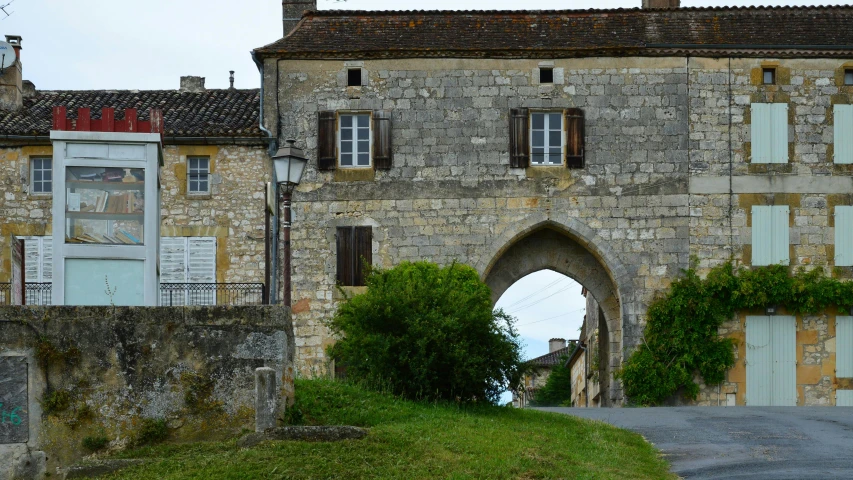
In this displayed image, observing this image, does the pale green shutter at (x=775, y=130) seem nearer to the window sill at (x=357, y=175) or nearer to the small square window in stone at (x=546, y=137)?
the small square window in stone at (x=546, y=137)

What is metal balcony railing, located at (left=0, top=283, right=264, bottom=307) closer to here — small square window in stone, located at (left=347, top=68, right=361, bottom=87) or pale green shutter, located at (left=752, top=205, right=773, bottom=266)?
small square window in stone, located at (left=347, top=68, right=361, bottom=87)

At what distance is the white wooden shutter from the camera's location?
95.8 feet

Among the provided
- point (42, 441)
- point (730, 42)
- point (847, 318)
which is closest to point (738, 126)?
point (730, 42)

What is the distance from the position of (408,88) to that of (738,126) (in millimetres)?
6518

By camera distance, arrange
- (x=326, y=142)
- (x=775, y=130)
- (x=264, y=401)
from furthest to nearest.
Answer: (x=326, y=142) < (x=775, y=130) < (x=264, y=401)

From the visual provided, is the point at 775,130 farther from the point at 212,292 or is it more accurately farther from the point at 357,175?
the point at 212,292

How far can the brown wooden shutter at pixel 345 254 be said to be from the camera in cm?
2903

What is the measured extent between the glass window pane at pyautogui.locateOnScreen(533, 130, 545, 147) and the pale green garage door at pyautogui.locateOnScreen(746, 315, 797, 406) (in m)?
5.40

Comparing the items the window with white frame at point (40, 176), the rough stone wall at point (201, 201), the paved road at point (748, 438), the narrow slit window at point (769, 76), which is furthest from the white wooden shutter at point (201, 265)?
the narrow slit window at point (769, 76)

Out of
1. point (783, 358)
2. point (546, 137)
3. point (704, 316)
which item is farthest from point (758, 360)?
point (546, 137)

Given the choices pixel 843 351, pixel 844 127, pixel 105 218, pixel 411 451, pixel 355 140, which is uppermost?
pixel 844 127

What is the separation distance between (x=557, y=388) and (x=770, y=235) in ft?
69.8

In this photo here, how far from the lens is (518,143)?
29.2 metres

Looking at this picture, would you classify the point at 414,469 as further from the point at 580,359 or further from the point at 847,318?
the point at 580,359
